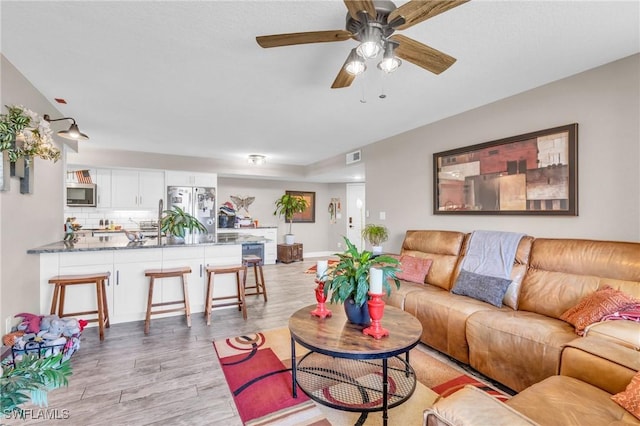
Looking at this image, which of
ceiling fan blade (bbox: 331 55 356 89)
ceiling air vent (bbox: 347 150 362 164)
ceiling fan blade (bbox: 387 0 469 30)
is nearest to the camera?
ceiling fan blade (bbox: 387 0 469 30)

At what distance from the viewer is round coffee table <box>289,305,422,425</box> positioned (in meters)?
1.71

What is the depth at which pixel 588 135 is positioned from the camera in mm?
2492

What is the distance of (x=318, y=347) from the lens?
5.68 ft

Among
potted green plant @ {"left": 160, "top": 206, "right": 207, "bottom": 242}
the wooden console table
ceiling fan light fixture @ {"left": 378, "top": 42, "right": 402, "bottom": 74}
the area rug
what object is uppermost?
ceiling fan light fixture @ {"left": 378, "top": 42, "right": 402, "bottom": 74}

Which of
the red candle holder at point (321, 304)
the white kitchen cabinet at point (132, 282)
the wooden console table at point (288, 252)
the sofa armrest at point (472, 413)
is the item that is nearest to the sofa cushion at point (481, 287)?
the red candle holder at point (321, 304)

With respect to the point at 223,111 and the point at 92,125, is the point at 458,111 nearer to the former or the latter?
the point at 223,111

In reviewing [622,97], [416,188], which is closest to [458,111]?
[416,188]

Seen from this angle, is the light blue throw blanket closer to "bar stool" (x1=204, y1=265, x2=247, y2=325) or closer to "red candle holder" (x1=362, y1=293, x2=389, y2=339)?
"red candle holder" (x1=362, y1=293, x2=389, y2=339)

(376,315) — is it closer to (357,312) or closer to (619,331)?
(357,312)

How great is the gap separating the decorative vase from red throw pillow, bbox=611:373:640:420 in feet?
4.03

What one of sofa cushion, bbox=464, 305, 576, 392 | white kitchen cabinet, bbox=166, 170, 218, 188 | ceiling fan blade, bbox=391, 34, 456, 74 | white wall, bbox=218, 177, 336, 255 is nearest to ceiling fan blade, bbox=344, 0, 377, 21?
ceiling fan blade, bbox=391, 34, 456, 74

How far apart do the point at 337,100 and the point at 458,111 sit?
1.49m

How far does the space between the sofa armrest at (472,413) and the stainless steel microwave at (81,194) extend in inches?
263

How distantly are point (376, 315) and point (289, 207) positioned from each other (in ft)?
19.7
